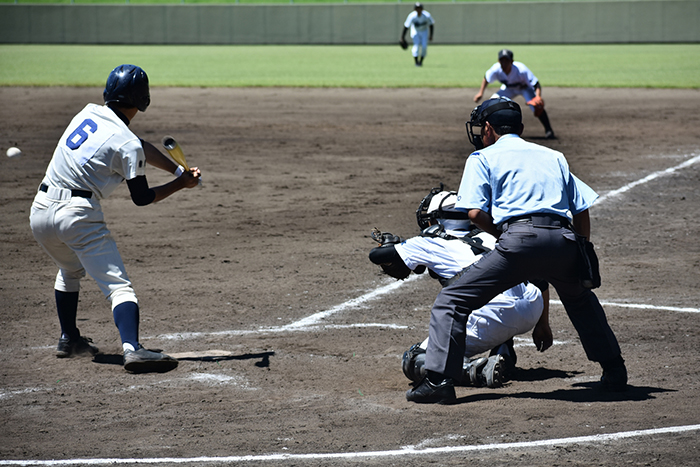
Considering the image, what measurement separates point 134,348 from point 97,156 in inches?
49.0

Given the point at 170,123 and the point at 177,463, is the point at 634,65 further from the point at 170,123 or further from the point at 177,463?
the point at 177,463

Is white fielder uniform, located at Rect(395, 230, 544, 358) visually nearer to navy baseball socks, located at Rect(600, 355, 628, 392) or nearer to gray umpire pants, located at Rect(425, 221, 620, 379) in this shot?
gray umpire pants, located at Rect(425, 221, 620, 379)

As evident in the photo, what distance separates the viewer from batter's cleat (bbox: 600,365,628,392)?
16.5 feet

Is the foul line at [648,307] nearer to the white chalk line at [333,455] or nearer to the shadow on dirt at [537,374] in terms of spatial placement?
the shadow on dirt at [537,374]

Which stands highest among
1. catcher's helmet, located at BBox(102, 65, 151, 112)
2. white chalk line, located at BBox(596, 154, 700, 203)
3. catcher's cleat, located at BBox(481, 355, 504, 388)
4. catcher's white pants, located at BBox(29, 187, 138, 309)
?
catcher's helmet, located at BBox(102, 65, 151, 112)

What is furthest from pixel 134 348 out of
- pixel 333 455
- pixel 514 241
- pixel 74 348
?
pixel 514 241

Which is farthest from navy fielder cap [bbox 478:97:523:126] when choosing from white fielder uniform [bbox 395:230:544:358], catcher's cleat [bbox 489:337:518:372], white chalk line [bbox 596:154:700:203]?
white chalk line [bbox 596:154:700:203]

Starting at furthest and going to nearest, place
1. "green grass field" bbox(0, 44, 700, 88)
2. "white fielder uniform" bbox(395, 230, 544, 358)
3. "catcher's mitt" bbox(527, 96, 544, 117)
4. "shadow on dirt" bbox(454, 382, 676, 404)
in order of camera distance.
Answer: "green grass field" bbox(0, 44, 700, 88)
"catcher's mitt" bbox(527, 96, 544, 117)
"white fielder uniform" bbox(395, 230, 544, 358)
"shadow on dirt" bbox(454, 382, 676, 404)

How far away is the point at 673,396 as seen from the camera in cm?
499

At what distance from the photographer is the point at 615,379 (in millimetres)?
5039

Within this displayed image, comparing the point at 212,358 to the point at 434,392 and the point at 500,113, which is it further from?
the point at 500,113

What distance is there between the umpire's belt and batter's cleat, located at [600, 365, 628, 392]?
0.93m

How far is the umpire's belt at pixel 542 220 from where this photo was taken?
473 centimetres

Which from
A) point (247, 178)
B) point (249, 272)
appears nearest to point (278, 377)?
point (249, 272)
